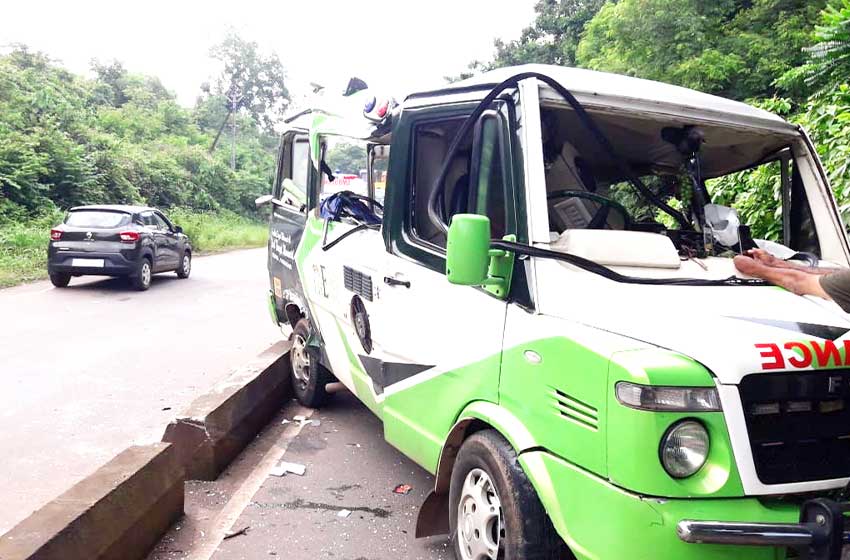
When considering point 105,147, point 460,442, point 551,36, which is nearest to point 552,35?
point 551,36

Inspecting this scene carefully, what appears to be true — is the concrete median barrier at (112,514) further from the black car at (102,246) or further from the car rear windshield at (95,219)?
the car rear windshield at (95,219)

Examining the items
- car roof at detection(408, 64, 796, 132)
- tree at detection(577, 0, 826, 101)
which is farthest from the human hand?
tree at detection(577, 0, 826, 101)

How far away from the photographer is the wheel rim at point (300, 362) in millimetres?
5906

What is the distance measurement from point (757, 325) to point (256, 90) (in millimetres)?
58438

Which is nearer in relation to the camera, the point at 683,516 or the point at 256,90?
the point at 683,516

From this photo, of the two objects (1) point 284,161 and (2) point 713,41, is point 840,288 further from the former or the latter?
(2) point 713,41

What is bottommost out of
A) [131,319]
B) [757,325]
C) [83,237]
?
[131,319]

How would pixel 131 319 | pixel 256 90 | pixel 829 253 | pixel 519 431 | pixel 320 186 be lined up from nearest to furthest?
pixel 519 431 < pixel 829 253 < pixel 320 186 < pixel 131 319 < pixel 256 90

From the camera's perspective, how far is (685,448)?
2.26 meters

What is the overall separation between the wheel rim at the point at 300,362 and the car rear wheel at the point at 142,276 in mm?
8464

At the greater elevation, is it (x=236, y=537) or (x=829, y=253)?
(x=829, y=253)

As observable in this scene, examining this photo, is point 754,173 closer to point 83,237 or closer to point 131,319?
point 131,319

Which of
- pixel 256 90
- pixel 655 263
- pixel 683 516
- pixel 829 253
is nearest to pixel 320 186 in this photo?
pixel 655 263

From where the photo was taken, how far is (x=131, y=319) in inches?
409
